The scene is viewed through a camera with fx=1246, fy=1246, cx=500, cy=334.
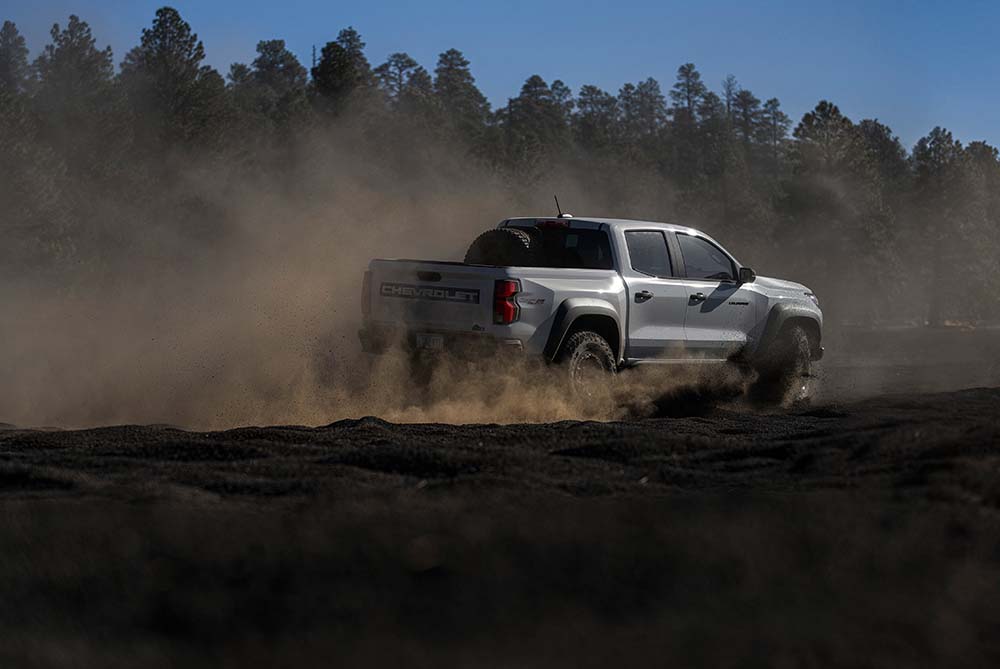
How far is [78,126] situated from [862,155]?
141 feet

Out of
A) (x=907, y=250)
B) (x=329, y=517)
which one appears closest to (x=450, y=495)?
(x=329, y=517)

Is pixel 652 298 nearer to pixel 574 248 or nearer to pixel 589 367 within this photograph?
pixel 574 248

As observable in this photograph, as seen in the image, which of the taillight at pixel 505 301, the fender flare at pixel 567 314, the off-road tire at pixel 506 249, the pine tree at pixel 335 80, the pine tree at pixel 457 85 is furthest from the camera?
the pine tree at pixel 457 85

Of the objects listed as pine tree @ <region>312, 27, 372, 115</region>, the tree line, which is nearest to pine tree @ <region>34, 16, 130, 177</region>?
the tree line

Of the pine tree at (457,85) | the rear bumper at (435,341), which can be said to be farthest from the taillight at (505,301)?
the pine tree at (457,85)

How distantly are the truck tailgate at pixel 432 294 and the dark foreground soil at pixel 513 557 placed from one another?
361cm

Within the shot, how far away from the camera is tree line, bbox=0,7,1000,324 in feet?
158

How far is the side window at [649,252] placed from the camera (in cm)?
1219

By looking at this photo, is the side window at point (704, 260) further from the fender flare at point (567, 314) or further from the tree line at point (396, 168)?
the tree line at point (396, 168)

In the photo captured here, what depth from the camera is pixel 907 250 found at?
80.3 meters

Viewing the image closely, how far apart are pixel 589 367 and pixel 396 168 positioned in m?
48.7

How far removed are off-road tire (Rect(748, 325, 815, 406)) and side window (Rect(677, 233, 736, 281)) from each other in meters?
1.19

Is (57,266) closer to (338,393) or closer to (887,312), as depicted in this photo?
(338,393)

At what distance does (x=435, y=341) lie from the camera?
1121 cm
